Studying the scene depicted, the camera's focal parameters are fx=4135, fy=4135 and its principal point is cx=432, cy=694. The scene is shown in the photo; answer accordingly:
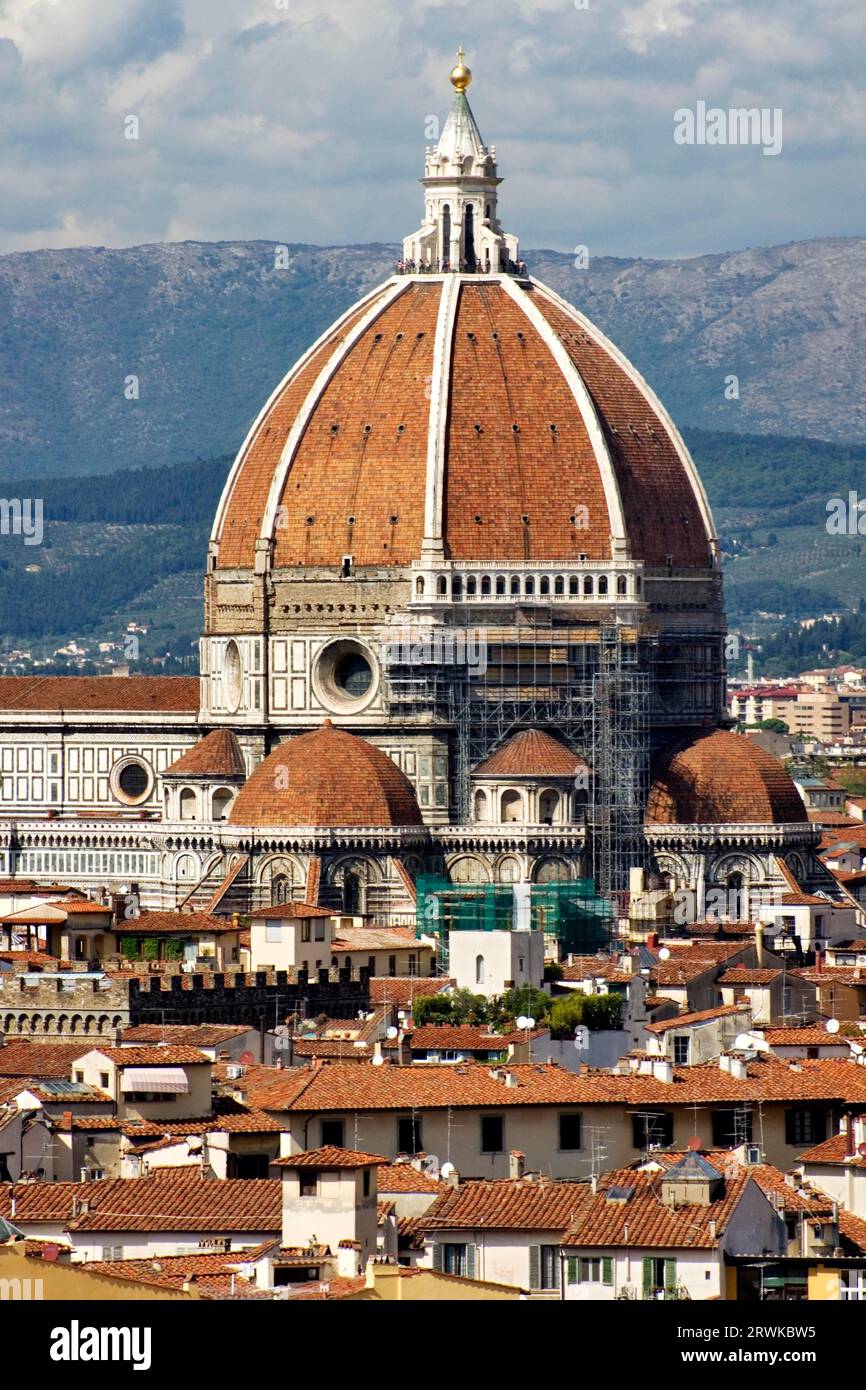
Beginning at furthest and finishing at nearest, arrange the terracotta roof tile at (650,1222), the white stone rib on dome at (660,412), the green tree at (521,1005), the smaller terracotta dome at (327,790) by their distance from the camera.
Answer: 1. the white stone rib on dome at (660,412)
2. the smaller terracotta dome at (327,790)
3. the green tree at (521,1005)
4. the terracotta roof tile at (650,1222)

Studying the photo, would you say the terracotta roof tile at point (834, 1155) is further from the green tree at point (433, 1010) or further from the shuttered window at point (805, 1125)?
the green tree at point (433, 1010)

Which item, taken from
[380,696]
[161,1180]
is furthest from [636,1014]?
[380,696]

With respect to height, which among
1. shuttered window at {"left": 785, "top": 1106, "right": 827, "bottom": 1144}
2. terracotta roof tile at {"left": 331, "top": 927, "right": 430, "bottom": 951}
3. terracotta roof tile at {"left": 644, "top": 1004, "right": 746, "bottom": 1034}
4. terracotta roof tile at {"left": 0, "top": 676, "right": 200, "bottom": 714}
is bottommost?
shuttered window at {"left": 785, "top": 1106, "right": 827, "bottom": 1144}

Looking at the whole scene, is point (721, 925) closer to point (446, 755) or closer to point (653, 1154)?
point (446, 755)

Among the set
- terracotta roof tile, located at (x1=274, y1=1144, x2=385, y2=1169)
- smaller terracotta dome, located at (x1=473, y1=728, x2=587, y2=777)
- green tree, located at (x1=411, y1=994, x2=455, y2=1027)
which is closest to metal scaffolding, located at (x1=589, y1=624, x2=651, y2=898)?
smaller terracotta dome, located at (x1=473, y1=728, x2=587, y2=777)

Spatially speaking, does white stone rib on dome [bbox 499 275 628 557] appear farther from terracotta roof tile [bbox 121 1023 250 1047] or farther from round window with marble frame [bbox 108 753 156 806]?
terracotta roof tile [bbox 121 1023 250 1047]

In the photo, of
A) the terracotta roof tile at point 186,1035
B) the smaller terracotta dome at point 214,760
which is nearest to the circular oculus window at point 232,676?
the smaller terracotta dome at point 214,760

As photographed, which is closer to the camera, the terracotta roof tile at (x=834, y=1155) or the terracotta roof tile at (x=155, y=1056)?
the terracotta roof tile at (x=834, y=1155)
